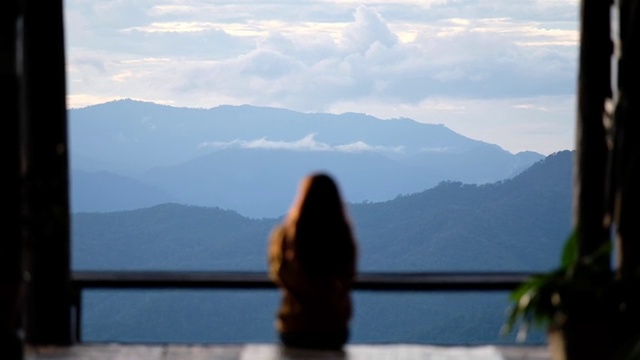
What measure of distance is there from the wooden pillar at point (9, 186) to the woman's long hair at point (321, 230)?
177 cm

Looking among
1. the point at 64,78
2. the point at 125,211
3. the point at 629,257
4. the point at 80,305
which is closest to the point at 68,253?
the point at 80,305

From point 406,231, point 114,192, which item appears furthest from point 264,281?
point 114,192

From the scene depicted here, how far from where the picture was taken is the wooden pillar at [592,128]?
8.20m

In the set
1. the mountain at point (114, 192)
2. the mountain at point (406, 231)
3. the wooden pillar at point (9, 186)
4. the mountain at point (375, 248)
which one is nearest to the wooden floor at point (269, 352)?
the wooden pillar at point (9, 186)

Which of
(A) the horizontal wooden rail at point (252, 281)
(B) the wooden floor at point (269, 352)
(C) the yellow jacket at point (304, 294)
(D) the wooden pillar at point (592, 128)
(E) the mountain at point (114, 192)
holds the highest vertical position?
(D) the wooden pillar at point (592, 128)

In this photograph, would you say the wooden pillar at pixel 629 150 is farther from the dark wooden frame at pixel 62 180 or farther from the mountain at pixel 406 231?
the mountain at pixel 406 231

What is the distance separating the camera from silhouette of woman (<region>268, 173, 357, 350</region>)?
811cm

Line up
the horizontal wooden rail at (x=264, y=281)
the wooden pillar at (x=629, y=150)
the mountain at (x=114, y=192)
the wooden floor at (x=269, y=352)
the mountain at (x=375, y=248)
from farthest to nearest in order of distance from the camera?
the mountain at (x=114, y=192), the mountain at (x=375, y=248), the horizontal wooden rail at (x=264, y=281), the wooden floor at (x=269, y=352), the wooden pillar at (x=629, y=150)

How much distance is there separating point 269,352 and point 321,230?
0.77 meters

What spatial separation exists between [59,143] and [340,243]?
155 centimetres

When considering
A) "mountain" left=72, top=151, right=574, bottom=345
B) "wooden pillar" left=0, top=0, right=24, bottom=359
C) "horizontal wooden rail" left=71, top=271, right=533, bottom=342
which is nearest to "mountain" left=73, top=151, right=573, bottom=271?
"mountain" left=72, top=151, right=574, bottom=345

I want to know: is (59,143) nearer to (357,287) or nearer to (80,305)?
(80,305)

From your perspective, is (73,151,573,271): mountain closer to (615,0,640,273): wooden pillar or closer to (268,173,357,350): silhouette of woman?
(268,173,357,350): silhouette of woman

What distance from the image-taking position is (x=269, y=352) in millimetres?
8539
